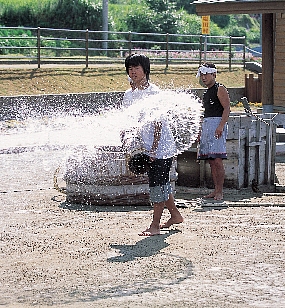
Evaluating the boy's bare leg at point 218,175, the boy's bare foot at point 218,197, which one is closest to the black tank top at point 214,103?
the boy's bare leg at point 218,175

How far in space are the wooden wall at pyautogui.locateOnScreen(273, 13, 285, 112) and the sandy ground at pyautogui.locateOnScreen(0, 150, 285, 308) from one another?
8.53m

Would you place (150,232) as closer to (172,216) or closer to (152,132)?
(172,216)

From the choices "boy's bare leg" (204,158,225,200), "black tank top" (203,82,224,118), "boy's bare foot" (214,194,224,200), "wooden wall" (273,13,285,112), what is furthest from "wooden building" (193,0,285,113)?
"boy's bare foot" (214,194,224,200)

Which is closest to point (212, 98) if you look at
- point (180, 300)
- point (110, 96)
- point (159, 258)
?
point (159, 258)

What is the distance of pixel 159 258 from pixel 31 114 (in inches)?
671

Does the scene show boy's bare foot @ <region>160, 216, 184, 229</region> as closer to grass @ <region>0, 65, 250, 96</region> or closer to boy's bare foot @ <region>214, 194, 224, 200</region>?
boy's bare foot @ <region>214, 194, 224, 200</region>

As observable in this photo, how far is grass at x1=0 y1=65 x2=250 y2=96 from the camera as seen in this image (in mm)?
26203

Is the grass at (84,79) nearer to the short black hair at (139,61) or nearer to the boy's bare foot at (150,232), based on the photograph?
the short black hair at (139,61)

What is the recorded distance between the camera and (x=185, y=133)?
35.9 ft

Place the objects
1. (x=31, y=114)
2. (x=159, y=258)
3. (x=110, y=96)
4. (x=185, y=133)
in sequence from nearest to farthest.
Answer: (x=159, y=258), (x=185, y=133), (x=31, y=114), (x=110, y=96)

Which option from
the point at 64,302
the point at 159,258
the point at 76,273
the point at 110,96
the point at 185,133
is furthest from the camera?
the point at 110,96

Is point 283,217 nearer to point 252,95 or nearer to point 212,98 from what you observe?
point 212,98

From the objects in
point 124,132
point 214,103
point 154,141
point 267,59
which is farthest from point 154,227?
point 267,59

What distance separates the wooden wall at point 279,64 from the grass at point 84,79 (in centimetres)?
836
